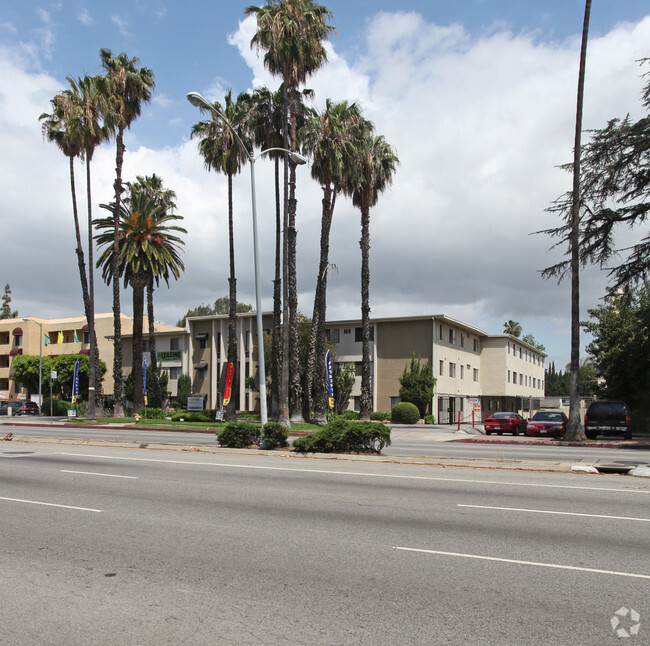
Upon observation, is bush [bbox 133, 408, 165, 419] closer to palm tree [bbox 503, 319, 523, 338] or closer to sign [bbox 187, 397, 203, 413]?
sign [bbox 187, 397, 203, 413]

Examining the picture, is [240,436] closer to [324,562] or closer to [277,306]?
[324,562]

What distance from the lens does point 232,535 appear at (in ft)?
25.1

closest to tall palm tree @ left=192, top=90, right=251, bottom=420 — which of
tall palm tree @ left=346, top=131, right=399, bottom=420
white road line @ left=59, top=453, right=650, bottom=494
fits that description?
tall palm tree @ left=346, top=131, right=399, bottom=420

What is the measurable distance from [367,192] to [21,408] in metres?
39.2

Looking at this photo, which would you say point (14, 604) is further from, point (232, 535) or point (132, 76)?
point (132, 76)

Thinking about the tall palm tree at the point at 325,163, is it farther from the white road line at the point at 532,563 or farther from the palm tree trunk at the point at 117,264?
the white road line at the point at 532,563

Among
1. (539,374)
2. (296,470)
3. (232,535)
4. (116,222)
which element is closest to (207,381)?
(116,222)

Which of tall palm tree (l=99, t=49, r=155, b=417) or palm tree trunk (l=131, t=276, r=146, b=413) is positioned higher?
tall palm tree (l=99, t=49, r=155, b=417)

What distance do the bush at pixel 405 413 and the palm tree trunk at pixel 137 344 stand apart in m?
18.1

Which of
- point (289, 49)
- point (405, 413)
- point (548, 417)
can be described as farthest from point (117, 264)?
point (548, 417)

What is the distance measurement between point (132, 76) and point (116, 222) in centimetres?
1000

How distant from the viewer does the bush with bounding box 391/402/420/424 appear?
4444 centimetres

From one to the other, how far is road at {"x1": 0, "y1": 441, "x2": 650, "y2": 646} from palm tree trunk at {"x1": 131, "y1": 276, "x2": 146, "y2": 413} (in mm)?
33228

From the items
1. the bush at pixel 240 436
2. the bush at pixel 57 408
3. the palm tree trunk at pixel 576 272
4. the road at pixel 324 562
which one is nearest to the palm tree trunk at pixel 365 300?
the palm tree trunk at pixel 576 272
